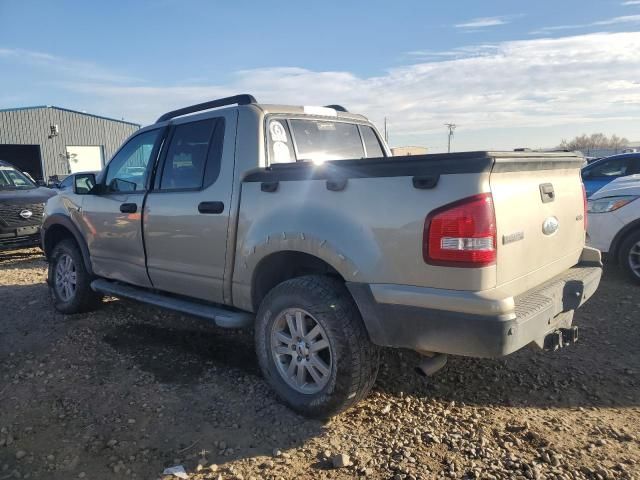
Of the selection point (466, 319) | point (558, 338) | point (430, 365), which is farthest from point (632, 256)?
point (466, 319)

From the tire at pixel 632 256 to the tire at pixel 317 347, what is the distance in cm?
440

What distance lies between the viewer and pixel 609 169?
31.4 ft

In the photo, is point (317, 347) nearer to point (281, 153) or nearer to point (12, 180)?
point (281, 153)

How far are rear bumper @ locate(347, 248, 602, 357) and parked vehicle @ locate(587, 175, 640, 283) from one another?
3557mm

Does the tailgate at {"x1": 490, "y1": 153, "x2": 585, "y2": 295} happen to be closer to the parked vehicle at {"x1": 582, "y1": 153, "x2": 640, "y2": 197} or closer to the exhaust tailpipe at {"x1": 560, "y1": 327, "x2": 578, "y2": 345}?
the exhaust tailpipe at {"x1": 560, "y1": 327, "x2": 578, "y2": 345}

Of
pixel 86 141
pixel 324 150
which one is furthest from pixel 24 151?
pixel 324 150

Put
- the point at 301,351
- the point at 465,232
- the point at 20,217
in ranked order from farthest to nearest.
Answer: the point at 20,217 < the point at 301,351 < the point at 465,232

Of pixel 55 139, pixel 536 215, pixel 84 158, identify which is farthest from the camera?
pixel 84 158

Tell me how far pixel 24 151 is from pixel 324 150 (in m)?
32.3

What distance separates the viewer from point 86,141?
32031mm

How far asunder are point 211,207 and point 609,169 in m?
8.59

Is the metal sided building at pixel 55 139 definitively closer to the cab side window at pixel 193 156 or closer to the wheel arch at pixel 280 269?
the cab side window at pixel 193 156

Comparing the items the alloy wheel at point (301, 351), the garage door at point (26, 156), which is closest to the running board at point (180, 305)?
the alloy wheel at point (301, 351)

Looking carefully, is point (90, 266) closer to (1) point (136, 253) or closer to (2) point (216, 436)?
(1) point (136, 253)
